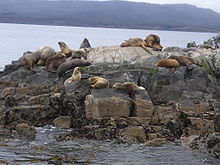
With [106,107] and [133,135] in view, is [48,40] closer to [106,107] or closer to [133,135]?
[106,107]

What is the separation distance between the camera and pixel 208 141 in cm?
1317

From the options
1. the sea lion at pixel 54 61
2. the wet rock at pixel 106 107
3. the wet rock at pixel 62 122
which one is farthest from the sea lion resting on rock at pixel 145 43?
the wet rock at pixel 62 122

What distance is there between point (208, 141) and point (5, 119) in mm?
6318

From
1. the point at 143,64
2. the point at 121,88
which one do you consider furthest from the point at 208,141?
the point at 143,64

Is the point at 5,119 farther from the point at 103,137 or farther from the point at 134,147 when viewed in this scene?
the point at 134,147

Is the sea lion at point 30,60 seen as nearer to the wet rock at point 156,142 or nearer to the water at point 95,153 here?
the water at point 95,153

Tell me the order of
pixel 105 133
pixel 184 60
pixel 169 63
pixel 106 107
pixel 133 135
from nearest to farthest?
pixel 133 135 → pixel 105 133 → pixel 106 107 → pixel 169 63 → pixel 184 60

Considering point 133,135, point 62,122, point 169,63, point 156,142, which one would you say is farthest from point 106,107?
point 169,63

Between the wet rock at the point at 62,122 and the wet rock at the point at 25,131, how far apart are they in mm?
1358

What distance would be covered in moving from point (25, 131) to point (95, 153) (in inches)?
100

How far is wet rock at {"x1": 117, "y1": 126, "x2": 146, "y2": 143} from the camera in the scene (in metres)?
14.0

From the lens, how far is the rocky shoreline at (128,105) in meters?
14.4

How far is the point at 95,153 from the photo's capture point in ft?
41.4

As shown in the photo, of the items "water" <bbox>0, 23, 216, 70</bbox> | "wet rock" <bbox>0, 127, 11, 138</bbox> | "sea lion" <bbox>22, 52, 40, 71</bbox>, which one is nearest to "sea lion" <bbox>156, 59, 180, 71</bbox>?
"sea lion" <bbox>22, 52, 40, 71</bbox>
